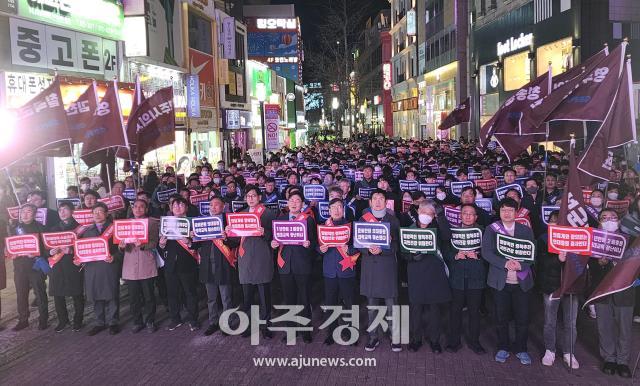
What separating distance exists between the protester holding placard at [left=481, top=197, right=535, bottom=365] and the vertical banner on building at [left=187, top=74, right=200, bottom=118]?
2207 centimetres

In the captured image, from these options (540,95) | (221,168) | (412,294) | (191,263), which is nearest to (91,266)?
(191,263)

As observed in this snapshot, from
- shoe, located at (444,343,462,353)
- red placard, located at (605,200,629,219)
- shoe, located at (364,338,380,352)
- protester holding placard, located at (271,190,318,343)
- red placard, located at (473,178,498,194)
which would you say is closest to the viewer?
shoe, located at (444,343,462,353)

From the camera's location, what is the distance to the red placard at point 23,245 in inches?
349

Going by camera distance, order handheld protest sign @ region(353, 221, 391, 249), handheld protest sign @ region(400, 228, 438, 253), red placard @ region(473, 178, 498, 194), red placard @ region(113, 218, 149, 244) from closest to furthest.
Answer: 1. handheld protest sign @ region(400, 228, 438, 253)
2. handheld protest sign @ region(353, 221, 391, 249)
3. red placard @ region(113, 218, 149, 244)
4. red placard @ region(473, 178, 498, 194)

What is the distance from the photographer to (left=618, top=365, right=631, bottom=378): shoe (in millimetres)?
A: 6824

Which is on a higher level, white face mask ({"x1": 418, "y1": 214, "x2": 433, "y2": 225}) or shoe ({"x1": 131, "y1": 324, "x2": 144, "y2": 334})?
white face mask ({"x1": 418, "y1": 214, "x2": 433, "y2": 225})

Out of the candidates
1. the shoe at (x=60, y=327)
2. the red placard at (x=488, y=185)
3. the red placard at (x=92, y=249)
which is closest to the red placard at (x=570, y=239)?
the red placard at (x=92, y=249)

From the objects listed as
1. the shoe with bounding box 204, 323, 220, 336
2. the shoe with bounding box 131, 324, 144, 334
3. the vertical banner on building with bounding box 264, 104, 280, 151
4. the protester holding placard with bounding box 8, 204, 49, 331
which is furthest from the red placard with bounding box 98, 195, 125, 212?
the vertical banner on building with bounding box 264, 104, 280, 151

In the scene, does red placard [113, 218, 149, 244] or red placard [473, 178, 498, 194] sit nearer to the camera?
red placard [113, 218, 149, 244]

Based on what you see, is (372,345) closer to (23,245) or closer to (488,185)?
(23,245)

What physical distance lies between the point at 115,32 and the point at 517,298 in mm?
16153

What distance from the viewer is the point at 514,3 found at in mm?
29859

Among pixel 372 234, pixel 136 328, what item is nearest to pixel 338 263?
pixel 372 234

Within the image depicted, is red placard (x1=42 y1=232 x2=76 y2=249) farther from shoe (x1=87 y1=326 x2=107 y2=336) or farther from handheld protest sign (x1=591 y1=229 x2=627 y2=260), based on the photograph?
handheld protest sign (x1=591 y1=229 x2=627 y2=260)
